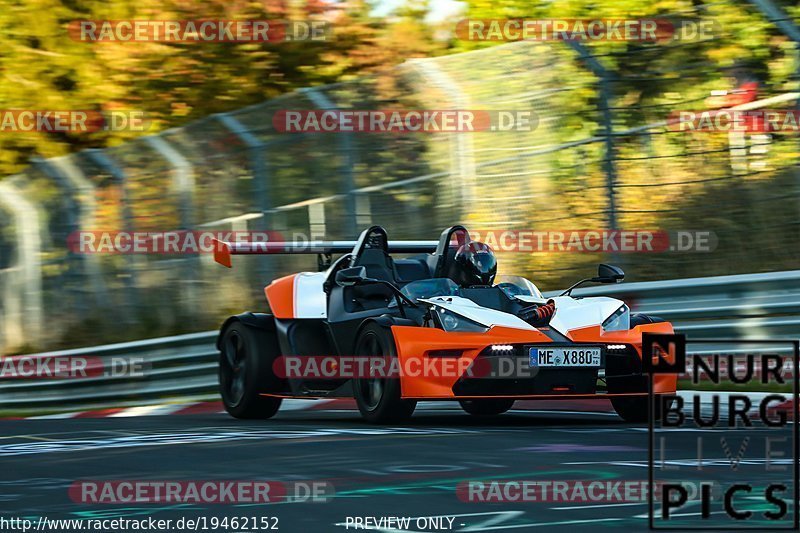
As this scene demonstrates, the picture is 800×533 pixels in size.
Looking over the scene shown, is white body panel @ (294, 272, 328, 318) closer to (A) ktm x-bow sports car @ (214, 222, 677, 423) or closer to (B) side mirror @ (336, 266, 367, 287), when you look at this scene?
(A) ktm x-bow sports car @ (214, 222, 677, 423)

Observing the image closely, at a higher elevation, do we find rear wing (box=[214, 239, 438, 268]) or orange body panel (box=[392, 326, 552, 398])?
rear wing (box=[214, 239, 438, 268])

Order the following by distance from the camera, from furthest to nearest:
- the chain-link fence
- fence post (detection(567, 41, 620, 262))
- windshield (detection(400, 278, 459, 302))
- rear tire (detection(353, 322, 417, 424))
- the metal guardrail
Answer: the chain-link fence → fence post (detection(567, 41, 620, 262)) → the metal guardrail → windshield (detection(400, 278, 459, 302)) → rear tire (detection(353, 322, 417, 424))

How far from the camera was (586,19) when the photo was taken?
20.7 meters

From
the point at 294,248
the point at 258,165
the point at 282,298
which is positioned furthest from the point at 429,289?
the point at 258,165

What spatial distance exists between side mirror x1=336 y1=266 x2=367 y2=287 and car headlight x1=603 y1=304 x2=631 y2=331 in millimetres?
1690

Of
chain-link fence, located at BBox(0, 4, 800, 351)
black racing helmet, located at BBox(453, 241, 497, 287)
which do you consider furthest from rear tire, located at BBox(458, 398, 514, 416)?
chain-link fence, located at BBox(0, 4, 800, 351)

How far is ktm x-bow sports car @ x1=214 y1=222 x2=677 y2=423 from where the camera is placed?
9.42m

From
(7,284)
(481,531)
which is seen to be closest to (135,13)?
(7,284)

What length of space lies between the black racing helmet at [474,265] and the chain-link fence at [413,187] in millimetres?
2728

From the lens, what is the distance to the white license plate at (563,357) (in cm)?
941

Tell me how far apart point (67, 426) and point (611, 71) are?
5.69 m

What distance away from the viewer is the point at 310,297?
11.3 meters

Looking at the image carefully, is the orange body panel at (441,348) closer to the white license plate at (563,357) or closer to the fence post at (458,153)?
the white license plate at (563,357)

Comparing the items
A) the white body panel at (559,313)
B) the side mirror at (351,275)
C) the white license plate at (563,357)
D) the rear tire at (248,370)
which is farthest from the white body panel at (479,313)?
the rear tire at (248,370)
